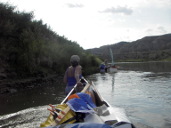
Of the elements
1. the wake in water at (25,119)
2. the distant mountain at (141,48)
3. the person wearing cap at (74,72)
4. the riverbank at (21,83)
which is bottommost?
the wake in water at (25,119)

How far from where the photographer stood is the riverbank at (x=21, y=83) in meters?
14.7

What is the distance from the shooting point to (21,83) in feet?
54.8

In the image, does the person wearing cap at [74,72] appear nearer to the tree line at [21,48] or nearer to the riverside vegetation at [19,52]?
the riverside vegetation at [19,52]

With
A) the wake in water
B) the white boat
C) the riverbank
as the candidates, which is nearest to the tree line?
the riverbank

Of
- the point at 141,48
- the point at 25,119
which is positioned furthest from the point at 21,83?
the point at 141,48

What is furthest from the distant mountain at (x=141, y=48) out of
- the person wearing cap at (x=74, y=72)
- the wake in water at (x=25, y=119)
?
the person wearing cap at (x=74, y=72)

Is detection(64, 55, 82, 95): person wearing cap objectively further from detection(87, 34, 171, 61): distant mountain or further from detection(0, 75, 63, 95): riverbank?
detection(87, 34, 171, 61): distant mountain

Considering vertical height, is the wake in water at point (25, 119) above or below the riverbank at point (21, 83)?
below

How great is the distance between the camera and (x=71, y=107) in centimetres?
464

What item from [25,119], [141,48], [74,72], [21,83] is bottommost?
[25,119]

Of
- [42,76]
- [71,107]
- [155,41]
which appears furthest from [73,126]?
[155,41]

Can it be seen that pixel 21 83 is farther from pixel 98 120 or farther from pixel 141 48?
pixel 141 48

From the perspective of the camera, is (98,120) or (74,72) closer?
(98,120)

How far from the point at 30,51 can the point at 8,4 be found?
260 inches
